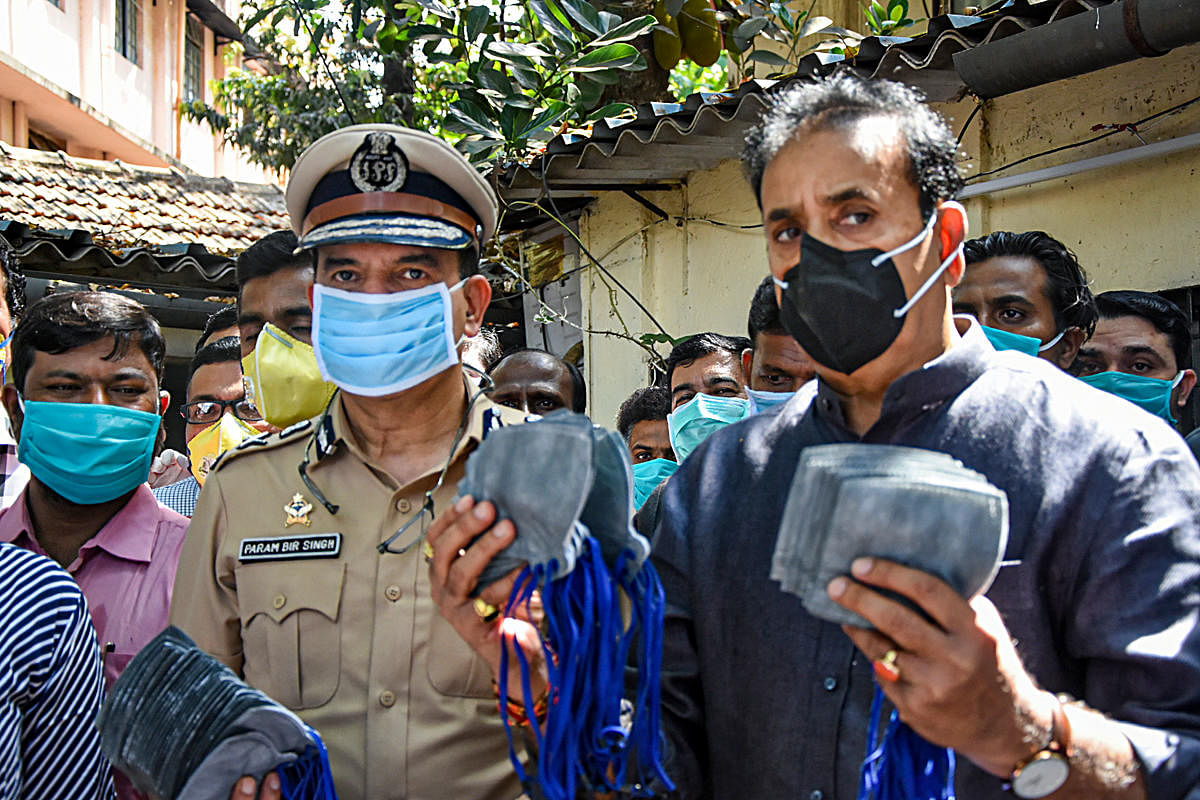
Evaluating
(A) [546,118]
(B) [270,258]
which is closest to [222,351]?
(B) [270,258]

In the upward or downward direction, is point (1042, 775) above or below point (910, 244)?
below

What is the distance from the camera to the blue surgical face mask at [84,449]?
3.17 meters

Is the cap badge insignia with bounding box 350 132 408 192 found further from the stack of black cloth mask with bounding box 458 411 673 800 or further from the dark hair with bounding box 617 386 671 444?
the dark hair with bounding box 617 386 671 444

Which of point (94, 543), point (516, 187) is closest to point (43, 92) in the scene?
point (516, 187)

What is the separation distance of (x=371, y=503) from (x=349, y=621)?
0.26 meters

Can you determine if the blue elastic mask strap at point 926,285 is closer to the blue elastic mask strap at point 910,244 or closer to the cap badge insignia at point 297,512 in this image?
the blue elastic mask strap at point 910,244

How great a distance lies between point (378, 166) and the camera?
2525mm

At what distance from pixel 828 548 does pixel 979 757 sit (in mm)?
358

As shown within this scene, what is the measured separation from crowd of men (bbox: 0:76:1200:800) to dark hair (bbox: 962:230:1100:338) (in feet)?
4.63

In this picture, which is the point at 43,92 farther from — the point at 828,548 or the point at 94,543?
the point at 828,548

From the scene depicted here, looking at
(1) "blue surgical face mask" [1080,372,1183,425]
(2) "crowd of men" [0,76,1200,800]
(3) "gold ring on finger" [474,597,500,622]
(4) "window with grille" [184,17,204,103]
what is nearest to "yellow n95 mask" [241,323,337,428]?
(2) "crowd of men" [0,76,1200,800]

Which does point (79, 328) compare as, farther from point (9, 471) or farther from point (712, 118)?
point (712, 118)

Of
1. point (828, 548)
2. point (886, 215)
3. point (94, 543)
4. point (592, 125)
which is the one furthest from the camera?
point (592, 125)

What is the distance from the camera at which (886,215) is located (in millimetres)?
1857
